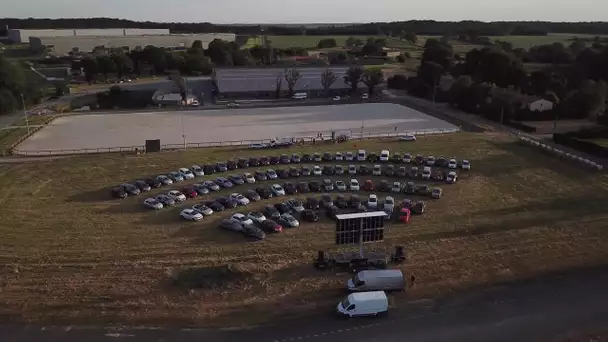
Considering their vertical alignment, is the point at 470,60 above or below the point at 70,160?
above

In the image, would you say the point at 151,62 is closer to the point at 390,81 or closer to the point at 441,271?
the point at 390,81

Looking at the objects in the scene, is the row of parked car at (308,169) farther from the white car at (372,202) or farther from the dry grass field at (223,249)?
the white car at (372,202)

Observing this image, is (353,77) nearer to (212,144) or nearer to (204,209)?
(212,144)

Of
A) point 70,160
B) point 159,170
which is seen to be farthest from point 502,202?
point 70,160

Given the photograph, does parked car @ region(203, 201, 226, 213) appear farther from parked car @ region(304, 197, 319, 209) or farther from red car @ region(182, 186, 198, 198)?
parked car @ region(304, 197, 319, 209)

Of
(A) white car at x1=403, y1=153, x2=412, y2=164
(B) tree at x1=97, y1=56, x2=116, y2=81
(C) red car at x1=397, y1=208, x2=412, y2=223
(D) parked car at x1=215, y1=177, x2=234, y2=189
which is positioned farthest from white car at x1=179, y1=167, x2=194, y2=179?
(B) tree at x1=97, y1=56, x2=116, y2=81

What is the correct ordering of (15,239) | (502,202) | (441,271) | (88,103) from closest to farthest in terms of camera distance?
1. (441,271)
2. (15,239)
3. (502,202)
4. (88,103)

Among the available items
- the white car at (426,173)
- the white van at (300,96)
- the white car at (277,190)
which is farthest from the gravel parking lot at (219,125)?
the white car at (277,190)
